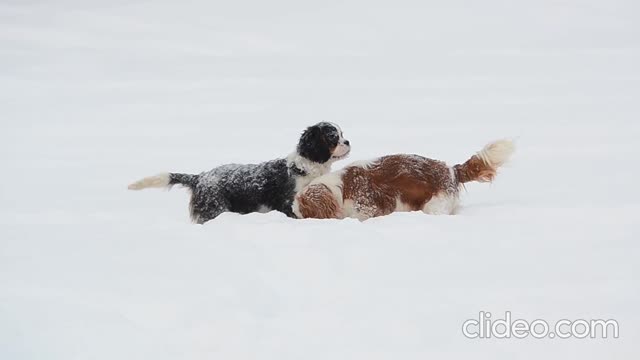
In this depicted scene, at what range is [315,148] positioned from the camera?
7.18 metres

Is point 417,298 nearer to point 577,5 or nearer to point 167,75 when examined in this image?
point 167,75

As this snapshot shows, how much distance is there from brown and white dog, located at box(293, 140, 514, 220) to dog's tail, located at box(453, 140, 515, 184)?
0.64 feet

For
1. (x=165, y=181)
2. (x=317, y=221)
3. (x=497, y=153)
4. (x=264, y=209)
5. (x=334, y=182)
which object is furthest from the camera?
(x=165, y=181)

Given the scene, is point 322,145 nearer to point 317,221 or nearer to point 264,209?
point 264,209

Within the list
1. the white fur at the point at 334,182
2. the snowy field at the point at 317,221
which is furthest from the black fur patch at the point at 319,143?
the snowy field at the point at 317,221

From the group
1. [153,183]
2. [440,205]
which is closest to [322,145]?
[440,205]

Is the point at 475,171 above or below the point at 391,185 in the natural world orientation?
above

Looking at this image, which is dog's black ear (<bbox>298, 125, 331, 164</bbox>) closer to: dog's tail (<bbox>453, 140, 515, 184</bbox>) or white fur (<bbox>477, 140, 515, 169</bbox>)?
dog's tail (<bbox>453, 140, 515, 184</bbox>)

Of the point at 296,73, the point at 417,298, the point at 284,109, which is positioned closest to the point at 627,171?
the point at 417,298

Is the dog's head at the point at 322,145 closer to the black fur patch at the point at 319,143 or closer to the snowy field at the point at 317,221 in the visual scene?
the black fur patch at the point at 319,143

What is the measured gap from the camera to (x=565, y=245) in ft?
17.4

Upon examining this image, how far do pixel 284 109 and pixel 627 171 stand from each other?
30.4ft

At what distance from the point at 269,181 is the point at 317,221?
1.15 m

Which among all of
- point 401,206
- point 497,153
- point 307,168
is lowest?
point 401,206
